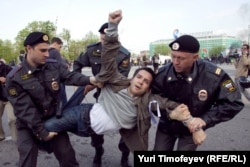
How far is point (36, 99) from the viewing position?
295 cm

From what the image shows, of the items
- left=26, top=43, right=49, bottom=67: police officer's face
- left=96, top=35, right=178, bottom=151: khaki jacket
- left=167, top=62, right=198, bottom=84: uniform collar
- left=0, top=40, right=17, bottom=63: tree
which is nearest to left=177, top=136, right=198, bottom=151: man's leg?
left=96, top=35, right=178, bottom=151: khaki jacket

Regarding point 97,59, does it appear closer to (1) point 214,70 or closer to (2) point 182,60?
(2) point 182,60

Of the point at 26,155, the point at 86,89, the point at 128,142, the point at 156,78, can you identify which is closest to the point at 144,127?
the point at 128,142

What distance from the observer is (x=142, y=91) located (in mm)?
2807

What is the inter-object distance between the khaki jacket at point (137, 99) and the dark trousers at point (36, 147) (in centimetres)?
71

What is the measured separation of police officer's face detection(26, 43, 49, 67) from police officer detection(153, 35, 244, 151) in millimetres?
1192

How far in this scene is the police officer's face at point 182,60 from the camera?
2.60 meters

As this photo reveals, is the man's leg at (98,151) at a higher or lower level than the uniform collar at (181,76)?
lower

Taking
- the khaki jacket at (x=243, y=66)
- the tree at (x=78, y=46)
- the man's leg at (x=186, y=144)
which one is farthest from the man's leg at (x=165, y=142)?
the tree at (x=78, y=46)

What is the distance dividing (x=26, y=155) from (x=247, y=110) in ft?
19.9

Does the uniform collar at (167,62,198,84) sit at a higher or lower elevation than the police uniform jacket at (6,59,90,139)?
higher

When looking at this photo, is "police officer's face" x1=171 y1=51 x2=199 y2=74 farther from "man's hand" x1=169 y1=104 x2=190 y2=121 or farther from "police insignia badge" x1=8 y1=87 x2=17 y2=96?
"police insignia badge" x1=8 y1=87 x2=17 y2=96

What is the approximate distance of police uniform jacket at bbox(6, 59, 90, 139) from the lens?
290cm

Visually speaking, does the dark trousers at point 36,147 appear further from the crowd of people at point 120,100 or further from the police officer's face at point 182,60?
the police officer's face at point 182,60
